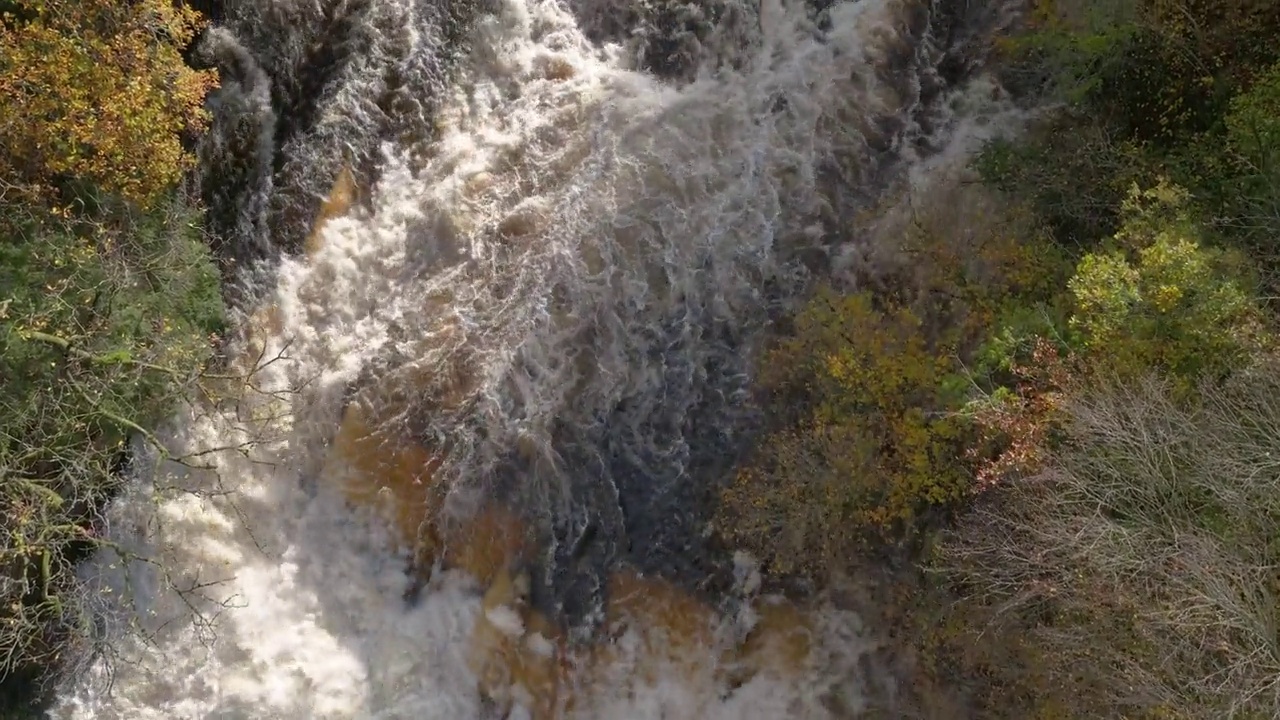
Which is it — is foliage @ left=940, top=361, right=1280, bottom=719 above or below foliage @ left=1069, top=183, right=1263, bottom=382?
below

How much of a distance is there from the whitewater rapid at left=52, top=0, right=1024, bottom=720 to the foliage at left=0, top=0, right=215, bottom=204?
66.8 inches

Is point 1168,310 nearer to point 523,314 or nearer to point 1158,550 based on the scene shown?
point 1158,550

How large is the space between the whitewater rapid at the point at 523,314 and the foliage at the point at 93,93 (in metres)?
1.70

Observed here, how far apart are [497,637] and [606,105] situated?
6.70 meters

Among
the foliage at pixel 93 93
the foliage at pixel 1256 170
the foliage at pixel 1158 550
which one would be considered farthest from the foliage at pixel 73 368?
the foliage at pixel 1256 170

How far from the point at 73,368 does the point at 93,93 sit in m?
2.74

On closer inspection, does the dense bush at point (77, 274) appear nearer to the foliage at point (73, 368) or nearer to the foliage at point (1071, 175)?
the foliage at point (73, 368)

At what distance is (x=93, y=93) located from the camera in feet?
28.3

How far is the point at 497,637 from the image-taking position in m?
10.8

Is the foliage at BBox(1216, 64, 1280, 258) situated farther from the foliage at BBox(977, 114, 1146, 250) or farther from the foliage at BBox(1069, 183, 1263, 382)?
the foliage at BBox(977, 114, 1146, 250)

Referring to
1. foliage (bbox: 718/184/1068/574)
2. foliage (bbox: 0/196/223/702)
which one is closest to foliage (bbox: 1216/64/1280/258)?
foliage (bbox: 718/184/1068/574)

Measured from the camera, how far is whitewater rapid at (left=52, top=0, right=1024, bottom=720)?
10.7m

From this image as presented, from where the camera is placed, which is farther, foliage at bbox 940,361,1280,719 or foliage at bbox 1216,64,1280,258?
foliage at bbox 1216,64,1280,258

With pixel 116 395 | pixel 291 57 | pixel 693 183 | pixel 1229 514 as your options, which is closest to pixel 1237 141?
pixel 1229 514
